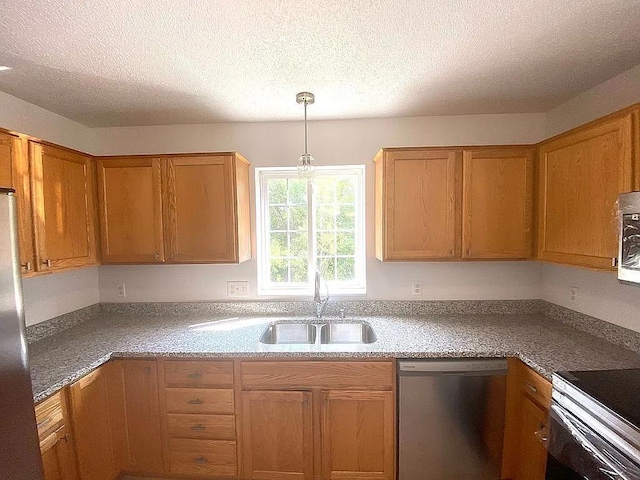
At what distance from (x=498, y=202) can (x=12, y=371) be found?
2.60 m

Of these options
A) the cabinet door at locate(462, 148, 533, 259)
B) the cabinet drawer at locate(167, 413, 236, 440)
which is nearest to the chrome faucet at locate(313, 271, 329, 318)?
the cabinet drawer at locate(167, 413, 236, 440)

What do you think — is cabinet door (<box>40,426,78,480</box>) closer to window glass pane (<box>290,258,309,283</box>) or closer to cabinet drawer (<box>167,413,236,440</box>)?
cabinet drawer (<box>167,413,236,440</box>)

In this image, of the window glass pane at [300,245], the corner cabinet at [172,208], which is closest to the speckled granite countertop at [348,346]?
the corner cabinet at [172,208]

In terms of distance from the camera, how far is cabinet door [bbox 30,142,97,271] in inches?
67.4

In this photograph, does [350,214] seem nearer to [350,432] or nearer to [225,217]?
[225,217]

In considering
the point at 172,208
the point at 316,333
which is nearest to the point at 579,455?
the point at 316,333

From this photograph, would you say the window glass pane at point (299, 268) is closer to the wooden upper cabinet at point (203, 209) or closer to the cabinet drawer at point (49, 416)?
the wooden upper cabinet at point (203, 209)

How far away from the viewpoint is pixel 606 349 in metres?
1.70

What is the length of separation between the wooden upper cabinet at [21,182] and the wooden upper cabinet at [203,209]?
2.28 feet

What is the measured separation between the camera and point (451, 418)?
1718 mm

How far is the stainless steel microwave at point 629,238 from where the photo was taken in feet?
4.23

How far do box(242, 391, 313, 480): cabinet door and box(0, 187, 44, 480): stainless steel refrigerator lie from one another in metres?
0.94

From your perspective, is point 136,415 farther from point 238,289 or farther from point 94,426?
point 238,289

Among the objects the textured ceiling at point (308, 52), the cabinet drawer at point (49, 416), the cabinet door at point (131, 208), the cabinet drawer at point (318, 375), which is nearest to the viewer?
the textured ceiling at point (308, 52)
